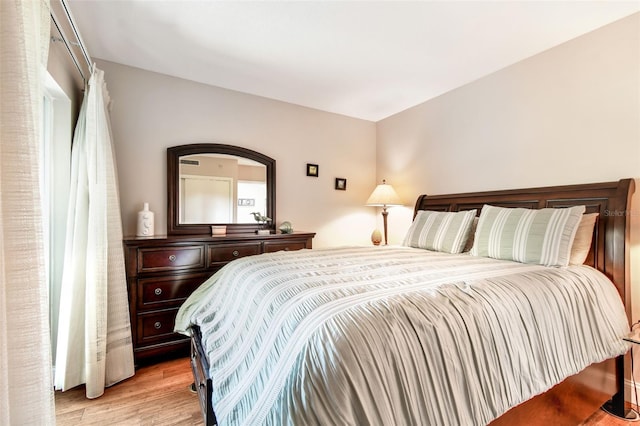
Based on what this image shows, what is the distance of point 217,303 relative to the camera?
64.5 inches

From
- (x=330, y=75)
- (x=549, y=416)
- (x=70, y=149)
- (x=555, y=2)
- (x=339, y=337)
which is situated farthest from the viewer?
(x=330, y=75)

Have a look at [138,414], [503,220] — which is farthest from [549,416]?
[138,414]

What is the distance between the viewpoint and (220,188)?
3006 millimetres

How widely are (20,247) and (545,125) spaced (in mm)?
3139

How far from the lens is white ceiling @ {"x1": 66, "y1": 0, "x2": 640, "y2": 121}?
1869 millimetres

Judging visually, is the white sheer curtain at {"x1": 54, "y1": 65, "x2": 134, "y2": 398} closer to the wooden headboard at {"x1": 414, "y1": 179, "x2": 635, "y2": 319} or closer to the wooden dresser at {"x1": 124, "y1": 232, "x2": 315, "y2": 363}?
Result: the wooden dresser at {"x1": 124, "y1": 232, "x2": 315, "y2": 363}

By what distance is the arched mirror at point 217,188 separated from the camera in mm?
2789

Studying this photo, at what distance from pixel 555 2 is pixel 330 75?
5.45ft

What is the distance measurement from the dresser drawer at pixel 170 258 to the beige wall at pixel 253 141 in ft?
1.62

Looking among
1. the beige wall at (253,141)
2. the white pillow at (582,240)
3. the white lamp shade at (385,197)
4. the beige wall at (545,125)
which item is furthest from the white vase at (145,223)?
the white pillow at (582,240)

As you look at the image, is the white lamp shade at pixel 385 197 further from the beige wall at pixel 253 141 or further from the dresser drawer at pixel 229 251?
the dresser drawer at pixel 229 251

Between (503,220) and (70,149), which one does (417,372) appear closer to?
(503,220)

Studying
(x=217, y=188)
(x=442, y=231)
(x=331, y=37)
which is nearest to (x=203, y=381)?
(x=217, y=188)

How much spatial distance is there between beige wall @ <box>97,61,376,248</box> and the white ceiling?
0.71ft
